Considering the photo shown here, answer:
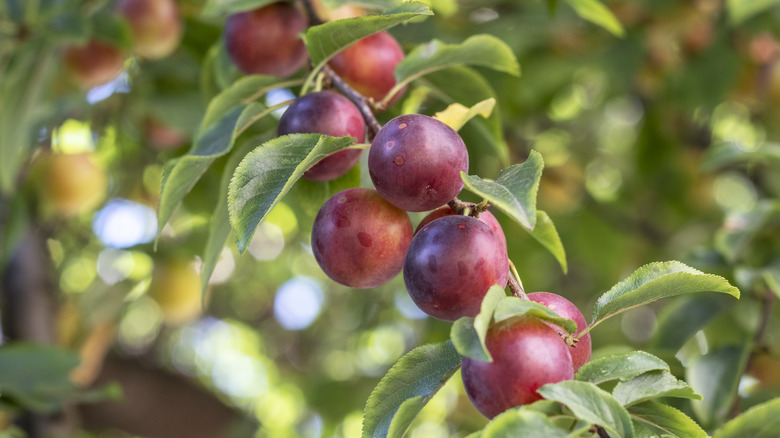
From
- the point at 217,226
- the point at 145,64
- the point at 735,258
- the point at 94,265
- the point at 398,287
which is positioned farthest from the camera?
the point at 398,287

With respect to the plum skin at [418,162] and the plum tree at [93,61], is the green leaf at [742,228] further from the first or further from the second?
the plum tree at [93,61]

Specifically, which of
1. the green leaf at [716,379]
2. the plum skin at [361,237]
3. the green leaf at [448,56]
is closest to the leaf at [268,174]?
the plum skin at [361,237]

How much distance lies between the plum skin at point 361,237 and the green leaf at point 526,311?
0.44 feet

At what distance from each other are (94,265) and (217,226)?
1647 millimetres

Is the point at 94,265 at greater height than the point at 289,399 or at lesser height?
greater

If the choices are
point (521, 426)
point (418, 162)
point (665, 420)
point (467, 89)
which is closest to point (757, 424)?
point (665, 420)

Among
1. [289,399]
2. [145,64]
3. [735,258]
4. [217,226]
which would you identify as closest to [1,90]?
[145,64]

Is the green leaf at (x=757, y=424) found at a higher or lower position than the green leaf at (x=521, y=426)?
lower

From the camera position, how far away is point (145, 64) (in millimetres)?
1432

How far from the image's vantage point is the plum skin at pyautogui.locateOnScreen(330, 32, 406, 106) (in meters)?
0.72

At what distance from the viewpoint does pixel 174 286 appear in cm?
172

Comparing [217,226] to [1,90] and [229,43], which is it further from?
[1,90]

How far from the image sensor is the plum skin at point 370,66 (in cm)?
72

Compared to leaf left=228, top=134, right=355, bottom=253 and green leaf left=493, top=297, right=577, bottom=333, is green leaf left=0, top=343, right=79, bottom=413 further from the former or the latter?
green leaf left=493, top=297, right=577, bottom=333
